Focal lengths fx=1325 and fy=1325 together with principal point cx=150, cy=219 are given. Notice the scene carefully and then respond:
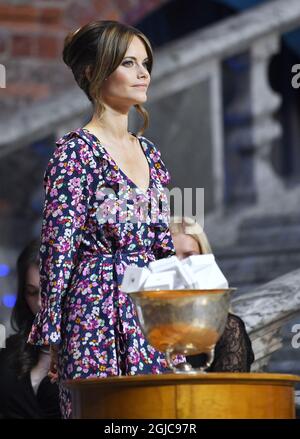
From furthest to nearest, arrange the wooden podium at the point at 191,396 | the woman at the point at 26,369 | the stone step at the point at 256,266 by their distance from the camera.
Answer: the stone step at the point at 256,266 < the woman at the point at 26,369 < the wooden podium at the point at 191,396

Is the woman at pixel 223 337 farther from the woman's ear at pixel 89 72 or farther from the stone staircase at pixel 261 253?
the woman's ear at pixel 89 72

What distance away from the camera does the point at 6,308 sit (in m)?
6.28

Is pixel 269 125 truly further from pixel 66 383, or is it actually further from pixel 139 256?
pixel 66 383

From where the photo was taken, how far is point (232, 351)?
5.00 m

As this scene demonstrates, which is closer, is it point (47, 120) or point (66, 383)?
point (66, 383)

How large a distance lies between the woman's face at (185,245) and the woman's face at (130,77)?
3.90 ft

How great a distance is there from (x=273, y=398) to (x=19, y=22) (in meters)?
3.72

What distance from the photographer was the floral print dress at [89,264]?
3758mm

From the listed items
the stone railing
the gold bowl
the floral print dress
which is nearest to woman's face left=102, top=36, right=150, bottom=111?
the floral print dress

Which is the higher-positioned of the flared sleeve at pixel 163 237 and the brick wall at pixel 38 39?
the brick wall at pixel 38 39

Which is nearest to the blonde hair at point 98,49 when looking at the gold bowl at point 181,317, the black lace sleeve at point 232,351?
the gold bowl at point 181,317

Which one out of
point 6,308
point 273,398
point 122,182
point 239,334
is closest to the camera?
point 273,398

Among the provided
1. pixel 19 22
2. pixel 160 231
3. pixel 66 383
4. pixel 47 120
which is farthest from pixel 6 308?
pixel 66 383
